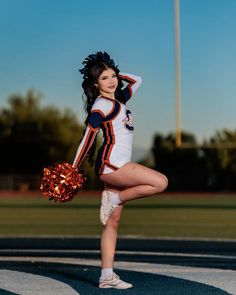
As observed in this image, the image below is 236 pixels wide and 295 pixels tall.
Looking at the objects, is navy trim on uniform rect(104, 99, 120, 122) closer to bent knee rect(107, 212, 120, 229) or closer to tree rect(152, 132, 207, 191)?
bent knee rect(107, 212, 120, 229)

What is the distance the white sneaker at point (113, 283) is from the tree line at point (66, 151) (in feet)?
160

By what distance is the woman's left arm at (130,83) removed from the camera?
757cm

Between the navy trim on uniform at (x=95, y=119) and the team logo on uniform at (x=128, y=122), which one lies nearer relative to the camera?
the navy trim on uniform at (x=95, y=119)

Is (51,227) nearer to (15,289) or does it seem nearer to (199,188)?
(15,289)

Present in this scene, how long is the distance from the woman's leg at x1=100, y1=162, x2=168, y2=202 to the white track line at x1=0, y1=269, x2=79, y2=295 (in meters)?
0.88

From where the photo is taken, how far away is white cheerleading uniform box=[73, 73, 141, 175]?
22.9ft

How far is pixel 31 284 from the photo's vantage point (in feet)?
24.1

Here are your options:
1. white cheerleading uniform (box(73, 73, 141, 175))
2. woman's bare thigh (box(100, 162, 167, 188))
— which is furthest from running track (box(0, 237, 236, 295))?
white cheerleading uniform (box(73, 73, 141, 175))

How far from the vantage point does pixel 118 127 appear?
705 centimetres

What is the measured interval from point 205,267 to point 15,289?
7.59 feet

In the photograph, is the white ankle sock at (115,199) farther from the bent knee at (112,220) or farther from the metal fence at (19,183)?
the metal fence at (19,183)

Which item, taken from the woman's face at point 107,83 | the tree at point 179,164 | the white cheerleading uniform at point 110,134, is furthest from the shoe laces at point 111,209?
the tree at point 179,164

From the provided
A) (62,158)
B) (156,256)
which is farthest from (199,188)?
(156,256)

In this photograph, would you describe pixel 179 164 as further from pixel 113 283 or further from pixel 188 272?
pixel 113 283
